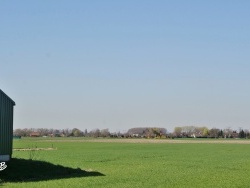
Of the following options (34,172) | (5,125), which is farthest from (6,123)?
(34,172)

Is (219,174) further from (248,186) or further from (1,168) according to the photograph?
(1,168)

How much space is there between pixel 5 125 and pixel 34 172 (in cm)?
392

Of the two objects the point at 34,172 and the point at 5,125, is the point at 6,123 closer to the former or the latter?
the point at 5,125

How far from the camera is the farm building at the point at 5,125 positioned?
3338cm

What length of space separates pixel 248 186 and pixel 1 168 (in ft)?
51.1

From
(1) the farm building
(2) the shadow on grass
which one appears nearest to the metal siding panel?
(1) the farm building

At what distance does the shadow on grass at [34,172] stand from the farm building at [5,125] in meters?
1.07

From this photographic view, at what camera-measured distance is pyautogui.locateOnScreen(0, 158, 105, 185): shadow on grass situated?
105 ft

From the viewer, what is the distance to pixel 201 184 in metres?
30.3

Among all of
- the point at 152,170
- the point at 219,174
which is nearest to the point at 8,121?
the point at 152,170

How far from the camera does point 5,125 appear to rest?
3388 centimetres

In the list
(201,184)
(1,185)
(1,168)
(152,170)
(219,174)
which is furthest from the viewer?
(152,170)

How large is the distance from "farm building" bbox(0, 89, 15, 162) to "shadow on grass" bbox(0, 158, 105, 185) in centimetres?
107

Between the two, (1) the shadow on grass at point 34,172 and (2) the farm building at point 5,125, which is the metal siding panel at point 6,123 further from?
(1) the shadow on grass at point 34,172
